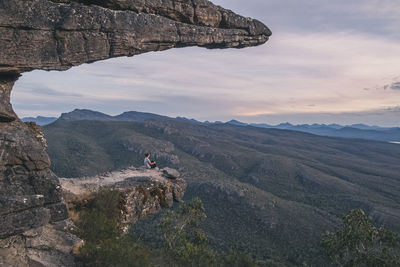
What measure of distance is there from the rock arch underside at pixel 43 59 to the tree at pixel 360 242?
95.0 feet

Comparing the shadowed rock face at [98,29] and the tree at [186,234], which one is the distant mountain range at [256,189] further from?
the shadowed rock face at [98,29]

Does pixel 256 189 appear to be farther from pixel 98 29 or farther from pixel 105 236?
pixel 98 29

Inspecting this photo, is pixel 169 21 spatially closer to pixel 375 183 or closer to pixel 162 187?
pixel 162 187

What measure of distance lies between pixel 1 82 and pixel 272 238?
80.5 m

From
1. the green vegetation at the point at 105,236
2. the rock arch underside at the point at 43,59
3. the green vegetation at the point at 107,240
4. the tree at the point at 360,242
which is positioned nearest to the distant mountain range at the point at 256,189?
the tree at the point at 360,242

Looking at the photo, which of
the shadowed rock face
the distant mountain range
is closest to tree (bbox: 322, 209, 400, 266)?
the distant mountain range

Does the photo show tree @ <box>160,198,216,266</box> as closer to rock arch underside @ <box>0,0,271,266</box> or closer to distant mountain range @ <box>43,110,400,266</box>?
distant mountain range @ <box>43,110,400,266</box>

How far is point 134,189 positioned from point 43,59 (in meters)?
12.4

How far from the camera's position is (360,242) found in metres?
33.8

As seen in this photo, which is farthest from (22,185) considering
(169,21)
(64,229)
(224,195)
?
(224,195)

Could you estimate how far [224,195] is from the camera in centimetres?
10631

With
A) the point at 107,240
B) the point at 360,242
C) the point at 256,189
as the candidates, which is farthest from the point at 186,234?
the point at 256,189

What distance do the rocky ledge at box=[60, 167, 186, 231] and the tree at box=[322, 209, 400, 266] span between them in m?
20.0

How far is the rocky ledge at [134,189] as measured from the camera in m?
23.3
